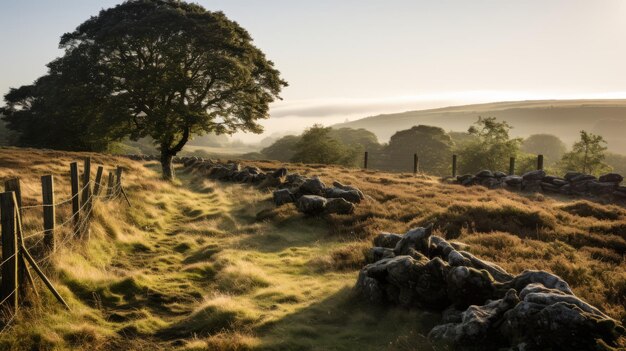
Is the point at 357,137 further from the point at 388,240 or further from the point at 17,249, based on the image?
the point at 17,249

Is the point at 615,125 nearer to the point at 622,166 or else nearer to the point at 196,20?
the point at 622,166

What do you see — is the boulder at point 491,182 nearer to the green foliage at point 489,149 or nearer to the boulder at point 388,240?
the boulder at point 388,240

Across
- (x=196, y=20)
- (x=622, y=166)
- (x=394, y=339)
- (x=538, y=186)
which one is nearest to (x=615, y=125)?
(x=622, y=166)

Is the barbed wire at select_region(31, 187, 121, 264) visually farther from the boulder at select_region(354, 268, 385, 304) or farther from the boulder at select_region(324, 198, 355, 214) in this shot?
the boulder at select_region(324, 198, 355, 214)

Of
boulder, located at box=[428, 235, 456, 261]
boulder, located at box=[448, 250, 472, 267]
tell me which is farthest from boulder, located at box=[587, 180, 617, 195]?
boulder, located at box=[448, 250, 472, 267]

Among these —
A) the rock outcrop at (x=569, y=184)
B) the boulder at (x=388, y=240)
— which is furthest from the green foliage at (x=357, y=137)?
the boulder at (x=388, y=240)

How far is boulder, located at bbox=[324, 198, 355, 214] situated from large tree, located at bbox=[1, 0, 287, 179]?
14.5m

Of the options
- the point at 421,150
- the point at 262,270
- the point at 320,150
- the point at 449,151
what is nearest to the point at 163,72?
the point at 262,270

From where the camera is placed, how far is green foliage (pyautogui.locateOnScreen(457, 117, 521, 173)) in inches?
2336

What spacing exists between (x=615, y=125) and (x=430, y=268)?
227483 millimetres

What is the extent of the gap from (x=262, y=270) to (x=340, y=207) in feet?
22.4

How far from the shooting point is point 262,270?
11211 millimetres

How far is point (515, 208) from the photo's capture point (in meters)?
15.3

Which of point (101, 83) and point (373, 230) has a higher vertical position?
point (101, 83)
